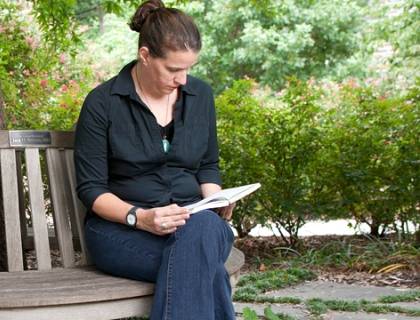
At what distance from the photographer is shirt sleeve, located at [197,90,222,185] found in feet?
10.5

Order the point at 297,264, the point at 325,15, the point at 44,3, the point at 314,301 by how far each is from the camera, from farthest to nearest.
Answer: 1. the point at 325,15
2. the point at 297,264
3. the point at 44,3
4. the point at 314,301

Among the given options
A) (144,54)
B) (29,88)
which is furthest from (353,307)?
(29,88)

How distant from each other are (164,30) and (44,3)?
2.43 m

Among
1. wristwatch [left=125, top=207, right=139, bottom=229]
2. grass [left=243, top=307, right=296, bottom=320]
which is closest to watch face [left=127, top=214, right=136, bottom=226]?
wristwatch [left=125, top=207, right=139, bottom=229]

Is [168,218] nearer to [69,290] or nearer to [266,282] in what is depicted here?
[69,290]

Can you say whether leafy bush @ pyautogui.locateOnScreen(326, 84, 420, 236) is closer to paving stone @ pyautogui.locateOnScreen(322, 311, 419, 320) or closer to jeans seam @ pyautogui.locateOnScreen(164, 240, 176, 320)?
paving stone @ pyautogui.locateOnScreen(322, 311, 419, 320)

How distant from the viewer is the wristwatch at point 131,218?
9.05ft

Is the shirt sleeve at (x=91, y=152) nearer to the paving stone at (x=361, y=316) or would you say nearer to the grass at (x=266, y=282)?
the paving stone at (x=361, y=316)

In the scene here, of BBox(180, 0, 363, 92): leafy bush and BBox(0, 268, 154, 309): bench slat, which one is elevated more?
BBox(180, 0, 363, 92): leafy bush

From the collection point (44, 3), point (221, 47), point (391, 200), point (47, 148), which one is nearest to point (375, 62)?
point (221, 47)

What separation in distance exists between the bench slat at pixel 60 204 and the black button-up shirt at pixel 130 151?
328 mm

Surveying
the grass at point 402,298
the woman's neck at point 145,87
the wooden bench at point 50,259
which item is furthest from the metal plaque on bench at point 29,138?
the grass at point 402,298

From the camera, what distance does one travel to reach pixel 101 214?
9.41 feet

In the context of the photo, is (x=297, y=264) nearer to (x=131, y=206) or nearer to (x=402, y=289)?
(x=402, y=289)
